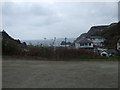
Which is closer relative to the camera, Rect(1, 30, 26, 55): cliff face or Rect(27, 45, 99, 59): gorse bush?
Rect(1, 30, 26, 55): cliff face

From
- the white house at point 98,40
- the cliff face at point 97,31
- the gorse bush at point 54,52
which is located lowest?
the gorse bush at point 54,52

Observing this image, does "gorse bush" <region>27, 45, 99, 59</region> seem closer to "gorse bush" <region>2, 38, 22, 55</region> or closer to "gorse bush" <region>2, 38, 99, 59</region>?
"gorse bush" <region>2, 38, 99, 59</region>

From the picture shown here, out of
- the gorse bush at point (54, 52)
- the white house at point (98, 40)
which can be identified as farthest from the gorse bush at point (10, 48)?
the white house at point (98, 40)

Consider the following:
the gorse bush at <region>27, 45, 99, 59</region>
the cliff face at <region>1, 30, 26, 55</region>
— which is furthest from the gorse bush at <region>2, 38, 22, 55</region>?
the gorse bush at <region>27, 45, 99, 59</region>

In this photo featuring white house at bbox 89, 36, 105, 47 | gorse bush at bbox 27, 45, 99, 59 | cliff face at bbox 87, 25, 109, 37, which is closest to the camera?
gorse bush at bbox 27, 45, 99, 59

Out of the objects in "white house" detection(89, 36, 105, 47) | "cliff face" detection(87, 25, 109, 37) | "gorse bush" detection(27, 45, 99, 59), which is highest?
"cliff face" detection(87, 25, 109, 37)

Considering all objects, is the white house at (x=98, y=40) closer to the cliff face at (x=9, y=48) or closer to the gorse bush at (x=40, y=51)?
the gorse bush at (x=40, y=51)

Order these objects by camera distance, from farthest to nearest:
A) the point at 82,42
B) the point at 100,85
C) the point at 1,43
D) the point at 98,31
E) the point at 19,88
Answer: the point at 98,31
the point at 82,42
the point at 1,43
the point at 100,85
the point at 19,88

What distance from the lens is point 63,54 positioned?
18844 millimetres

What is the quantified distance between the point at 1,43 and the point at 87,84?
12269 millimetres

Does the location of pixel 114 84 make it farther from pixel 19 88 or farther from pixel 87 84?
pixel 19 88

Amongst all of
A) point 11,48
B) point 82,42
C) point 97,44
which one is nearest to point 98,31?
point 97,44

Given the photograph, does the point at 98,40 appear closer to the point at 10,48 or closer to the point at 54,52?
the point at 54,52

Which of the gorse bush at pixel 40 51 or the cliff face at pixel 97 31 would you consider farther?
the cliff face at pixel 97 31
